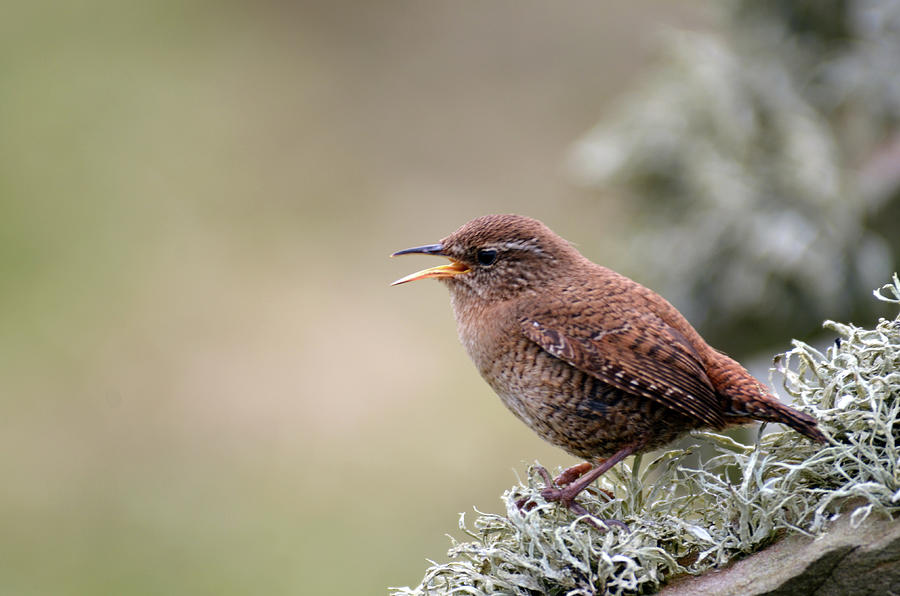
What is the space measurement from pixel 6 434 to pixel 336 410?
2.21 meters

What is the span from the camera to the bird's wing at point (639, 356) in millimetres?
2336

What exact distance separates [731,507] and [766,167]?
3.40m

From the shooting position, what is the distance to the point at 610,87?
33.2 ft

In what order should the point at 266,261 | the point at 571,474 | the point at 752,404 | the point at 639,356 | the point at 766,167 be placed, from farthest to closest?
1. the point at 266,261
2. the point at 766,167
3. the point at 571,474
4. the point at 639,356
5. the point at 752,404

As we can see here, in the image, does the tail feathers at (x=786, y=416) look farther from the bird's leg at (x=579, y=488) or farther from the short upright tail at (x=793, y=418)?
the bird's leg at (x=579, y=488)

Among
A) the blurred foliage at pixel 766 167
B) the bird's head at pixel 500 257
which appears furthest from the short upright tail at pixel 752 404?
the blurred foliage at pixel 766 167

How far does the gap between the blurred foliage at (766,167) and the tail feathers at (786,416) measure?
2570mm

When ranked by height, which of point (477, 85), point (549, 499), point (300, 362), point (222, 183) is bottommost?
point (549, 499)

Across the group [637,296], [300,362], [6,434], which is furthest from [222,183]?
[637,296]

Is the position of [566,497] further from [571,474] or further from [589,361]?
[589,361]

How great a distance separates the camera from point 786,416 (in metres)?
2.07

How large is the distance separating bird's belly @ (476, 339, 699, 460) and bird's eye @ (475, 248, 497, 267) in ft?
1.17

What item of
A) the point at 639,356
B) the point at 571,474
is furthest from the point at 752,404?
the point at 571,474

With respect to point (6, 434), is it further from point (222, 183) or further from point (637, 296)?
point (637, 296)
